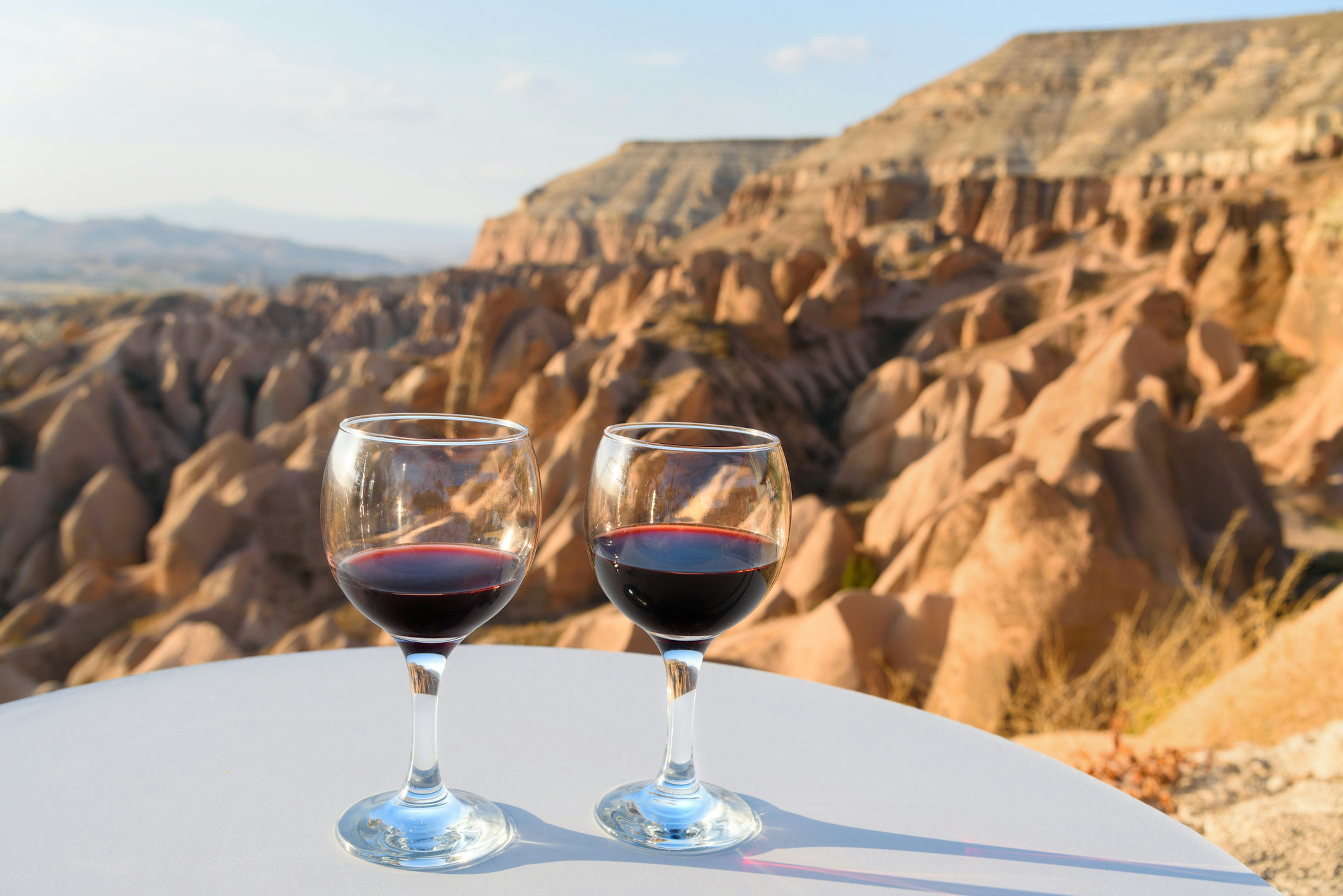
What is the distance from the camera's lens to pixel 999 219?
155 ft

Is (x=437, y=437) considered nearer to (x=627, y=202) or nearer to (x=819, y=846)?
(x=819, y=846)

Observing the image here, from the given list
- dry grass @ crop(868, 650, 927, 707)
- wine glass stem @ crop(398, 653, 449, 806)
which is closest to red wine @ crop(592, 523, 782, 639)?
wine glass stem @ crop(398, 653, 449, 806)

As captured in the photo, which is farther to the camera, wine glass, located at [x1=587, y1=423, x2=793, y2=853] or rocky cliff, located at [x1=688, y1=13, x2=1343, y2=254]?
rocky cliff, located at [x1=688, y1=13, x2=1343, y2=254]

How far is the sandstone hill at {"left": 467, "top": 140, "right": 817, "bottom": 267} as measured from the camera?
81.1 metres

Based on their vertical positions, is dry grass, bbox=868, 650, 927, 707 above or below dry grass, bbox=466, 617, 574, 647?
above

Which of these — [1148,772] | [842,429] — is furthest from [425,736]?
[842,429]

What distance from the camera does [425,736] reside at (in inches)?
41.7

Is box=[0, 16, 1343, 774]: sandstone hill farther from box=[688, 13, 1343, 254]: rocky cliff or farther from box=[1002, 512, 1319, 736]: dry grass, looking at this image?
box=[688, 13, 1343, 254]: rocky cliff

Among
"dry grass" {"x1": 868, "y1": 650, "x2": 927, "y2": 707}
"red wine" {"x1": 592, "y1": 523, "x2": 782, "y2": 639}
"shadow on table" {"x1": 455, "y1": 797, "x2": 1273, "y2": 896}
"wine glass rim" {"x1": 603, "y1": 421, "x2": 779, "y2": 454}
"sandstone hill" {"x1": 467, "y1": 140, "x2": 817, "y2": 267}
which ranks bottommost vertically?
"dry grass" {"x1": 868, "y1": 650, "x2": 927, "y2": 707}

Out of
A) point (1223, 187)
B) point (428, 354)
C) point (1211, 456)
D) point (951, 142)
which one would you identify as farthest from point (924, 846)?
point (951, 142)

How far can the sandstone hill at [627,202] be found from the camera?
81.1 m

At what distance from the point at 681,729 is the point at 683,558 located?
0.65 feet

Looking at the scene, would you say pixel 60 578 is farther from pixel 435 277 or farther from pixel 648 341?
pixel 435 277

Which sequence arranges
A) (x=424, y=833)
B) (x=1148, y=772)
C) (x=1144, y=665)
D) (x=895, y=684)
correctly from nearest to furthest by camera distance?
(x=424, y=833), (x=1148, y=772), (x=1144, y=665), (x=895, y=684)
